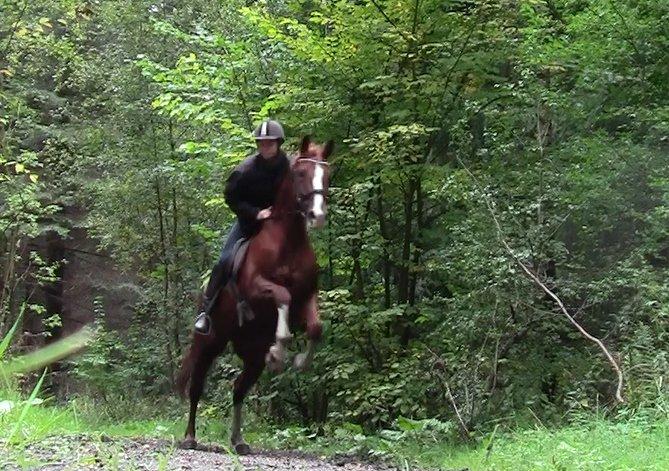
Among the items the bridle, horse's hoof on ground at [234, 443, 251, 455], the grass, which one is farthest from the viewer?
horse's hoof on ground at [234, 443, 251, 455]

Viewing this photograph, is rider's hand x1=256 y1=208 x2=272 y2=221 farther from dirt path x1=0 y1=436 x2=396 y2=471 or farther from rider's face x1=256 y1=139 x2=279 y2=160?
dirt path x1=0 y1=436 x2=396 y2=471

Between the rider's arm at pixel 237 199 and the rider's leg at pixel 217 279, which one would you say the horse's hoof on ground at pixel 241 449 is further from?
the rider's arm at pixel 237 199

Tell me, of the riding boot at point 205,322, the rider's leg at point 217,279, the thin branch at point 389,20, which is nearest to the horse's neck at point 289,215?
the rider's leg at point 217,279

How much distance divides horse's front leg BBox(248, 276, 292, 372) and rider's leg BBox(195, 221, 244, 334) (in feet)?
2.64

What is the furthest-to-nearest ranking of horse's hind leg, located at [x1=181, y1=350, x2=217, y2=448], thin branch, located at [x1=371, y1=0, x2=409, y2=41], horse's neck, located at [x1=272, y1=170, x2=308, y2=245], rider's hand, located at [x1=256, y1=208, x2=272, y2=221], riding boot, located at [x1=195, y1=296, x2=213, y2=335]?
thin branch, located at [x1=371, y1=0, x2=409, y2=41] < horse's hind leg, located at [x1=181, y1=350, x2=217, y2=448] < riding boot, located at [x1=195, y1=296, x2=213, y2=335] < rider's hand, located at [x1=256, y1=208, x2=272, y2=221] < horse's neck, located at [x1=272, y1=170, x2=308, y2=245]

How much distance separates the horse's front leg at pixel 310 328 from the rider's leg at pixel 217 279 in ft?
3.40

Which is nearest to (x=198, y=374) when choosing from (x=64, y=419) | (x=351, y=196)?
(x=64, y=419)

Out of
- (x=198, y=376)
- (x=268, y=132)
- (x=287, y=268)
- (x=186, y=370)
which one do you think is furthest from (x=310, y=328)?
(x=186, y=370)

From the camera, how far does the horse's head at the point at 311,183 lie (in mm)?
7465

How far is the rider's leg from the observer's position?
28.3 feet

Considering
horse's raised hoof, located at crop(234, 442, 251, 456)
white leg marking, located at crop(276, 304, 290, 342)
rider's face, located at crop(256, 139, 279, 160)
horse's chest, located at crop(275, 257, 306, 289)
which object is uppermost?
rider's face, located at crop(256, 139, 279, 160)

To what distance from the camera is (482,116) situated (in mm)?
13969

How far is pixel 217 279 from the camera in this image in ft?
28.9

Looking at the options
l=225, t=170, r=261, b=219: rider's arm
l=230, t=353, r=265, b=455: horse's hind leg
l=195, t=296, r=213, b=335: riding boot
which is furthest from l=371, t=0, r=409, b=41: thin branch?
l=230, t=353, r=265, b=455: horse's hind leg
